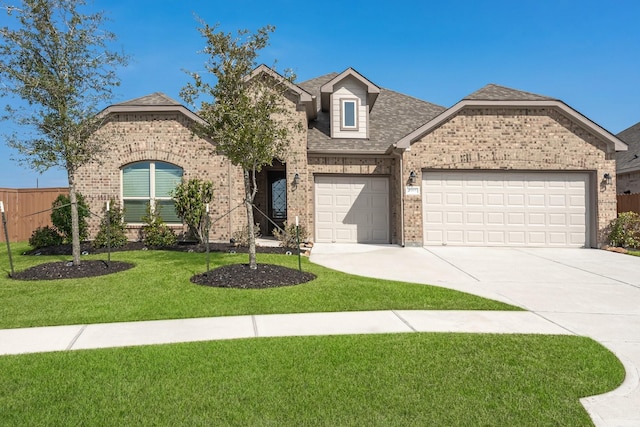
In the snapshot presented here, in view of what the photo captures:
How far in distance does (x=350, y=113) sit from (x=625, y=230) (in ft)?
34.5

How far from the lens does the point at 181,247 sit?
41.6 feet

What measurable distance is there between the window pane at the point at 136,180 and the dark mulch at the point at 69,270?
Result: 4.60 m

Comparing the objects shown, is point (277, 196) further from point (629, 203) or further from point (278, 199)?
point (629, 203)

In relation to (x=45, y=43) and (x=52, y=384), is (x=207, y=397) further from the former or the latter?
(x=45, y=43)

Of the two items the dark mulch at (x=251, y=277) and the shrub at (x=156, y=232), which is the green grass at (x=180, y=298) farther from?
the shrub at (x=156, y=232)

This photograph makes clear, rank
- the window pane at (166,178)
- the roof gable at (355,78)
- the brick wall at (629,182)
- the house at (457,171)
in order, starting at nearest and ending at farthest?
the house at (457,171), the window pane at (166,178), the roof gable at (355,78), the brick wall at (629,182)

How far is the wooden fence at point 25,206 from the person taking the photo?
51.9 ft

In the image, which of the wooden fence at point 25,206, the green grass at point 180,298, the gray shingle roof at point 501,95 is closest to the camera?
the green grass at point 180,298

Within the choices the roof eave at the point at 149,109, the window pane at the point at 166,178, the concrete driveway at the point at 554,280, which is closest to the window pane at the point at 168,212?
the window pane at the point at 166,178

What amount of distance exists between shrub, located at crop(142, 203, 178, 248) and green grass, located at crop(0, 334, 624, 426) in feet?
29.0

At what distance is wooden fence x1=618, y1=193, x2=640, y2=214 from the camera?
13.9 metres

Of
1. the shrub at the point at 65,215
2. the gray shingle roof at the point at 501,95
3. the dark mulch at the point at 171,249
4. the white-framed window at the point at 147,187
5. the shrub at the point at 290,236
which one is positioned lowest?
the dark mulch at the point at 171,249

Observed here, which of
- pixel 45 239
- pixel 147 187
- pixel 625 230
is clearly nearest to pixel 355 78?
pixel 147 187

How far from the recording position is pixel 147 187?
13.8 metres
